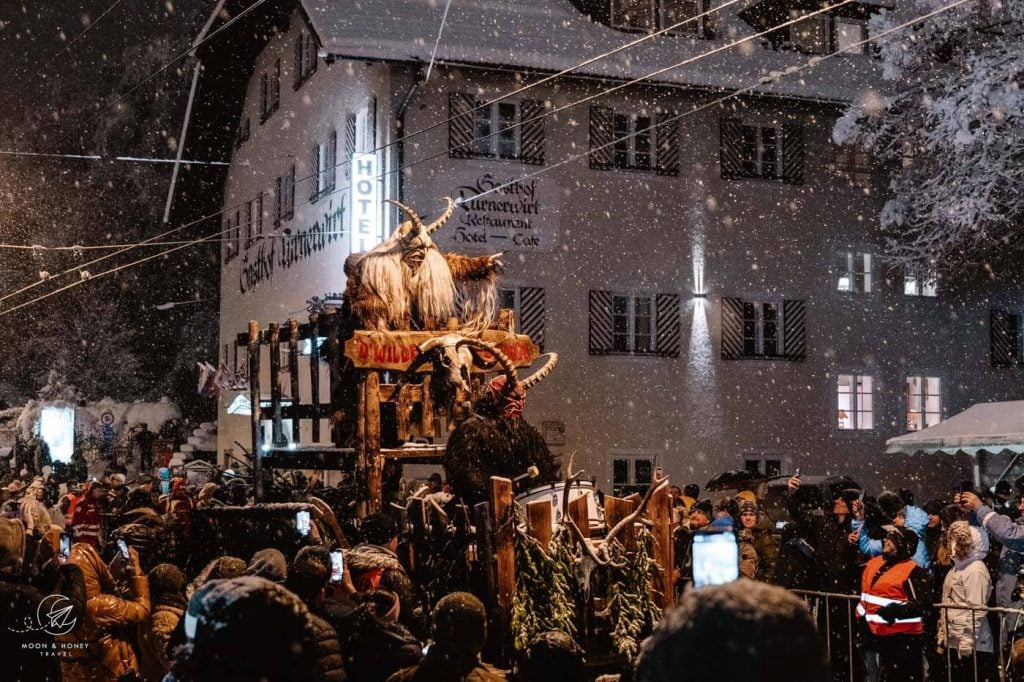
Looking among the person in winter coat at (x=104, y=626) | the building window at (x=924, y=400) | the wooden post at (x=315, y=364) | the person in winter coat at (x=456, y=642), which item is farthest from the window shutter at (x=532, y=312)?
the person in winter coat at (x=456, y=642)

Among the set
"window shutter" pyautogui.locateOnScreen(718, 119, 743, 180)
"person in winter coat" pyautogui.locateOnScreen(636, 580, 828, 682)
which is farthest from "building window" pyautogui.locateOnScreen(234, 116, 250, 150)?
"person in winter coat" pyautogui.locateOnScreen(636, 580, 828, 682)

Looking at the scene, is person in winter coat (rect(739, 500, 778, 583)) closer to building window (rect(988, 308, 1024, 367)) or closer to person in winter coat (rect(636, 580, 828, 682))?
person in winter coat (rect(636, 580, 828, 682))

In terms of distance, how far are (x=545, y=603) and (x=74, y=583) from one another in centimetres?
256

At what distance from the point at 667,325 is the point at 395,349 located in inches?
584

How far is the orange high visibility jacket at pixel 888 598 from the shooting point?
822 centimetres

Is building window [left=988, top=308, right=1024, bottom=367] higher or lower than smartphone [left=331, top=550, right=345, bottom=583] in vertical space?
higher

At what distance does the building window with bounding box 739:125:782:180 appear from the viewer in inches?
982

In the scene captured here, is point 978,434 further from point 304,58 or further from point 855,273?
point 304,58

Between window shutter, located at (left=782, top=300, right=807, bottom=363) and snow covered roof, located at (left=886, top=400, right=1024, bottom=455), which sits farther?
window shutter, located at (left=782, top=300, right=807, bottom=363)

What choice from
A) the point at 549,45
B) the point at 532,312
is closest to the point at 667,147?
the point at 549,45

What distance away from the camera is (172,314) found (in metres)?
50.7

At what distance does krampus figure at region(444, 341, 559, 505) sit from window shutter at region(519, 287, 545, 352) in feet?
47.9

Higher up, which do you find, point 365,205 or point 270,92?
point 270,92

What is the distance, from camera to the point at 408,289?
34.7 ft
